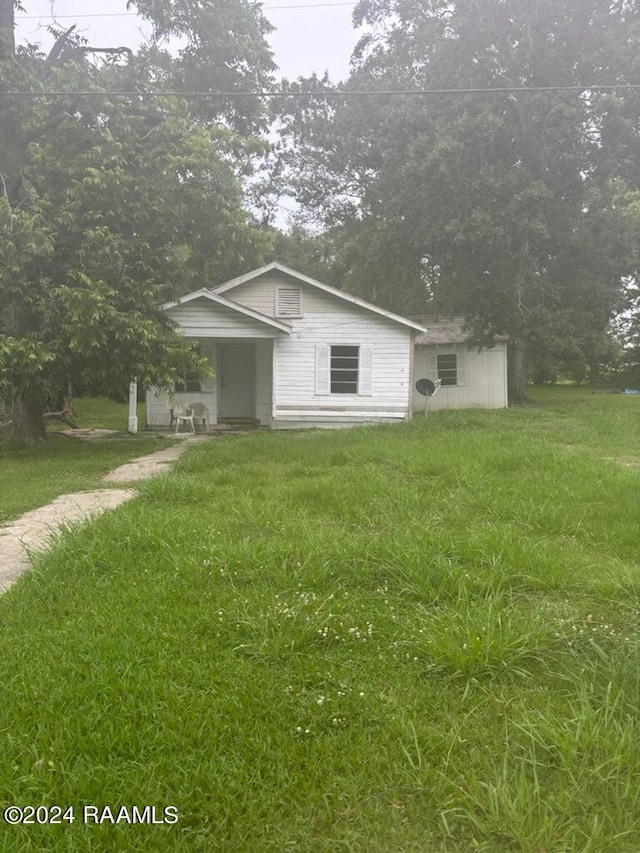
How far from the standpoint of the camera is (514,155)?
63.8 feet

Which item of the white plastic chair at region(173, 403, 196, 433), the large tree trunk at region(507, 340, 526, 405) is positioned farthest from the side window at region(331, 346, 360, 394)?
the large tree trunk at region(507, 340, 526, 405)

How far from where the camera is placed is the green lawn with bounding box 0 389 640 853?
1.82 meters

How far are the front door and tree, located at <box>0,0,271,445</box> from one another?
4715 mm

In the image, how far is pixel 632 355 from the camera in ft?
119

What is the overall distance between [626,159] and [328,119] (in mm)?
11220

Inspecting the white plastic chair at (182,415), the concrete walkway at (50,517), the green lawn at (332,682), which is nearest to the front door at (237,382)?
the white plastic chair at (182,415)

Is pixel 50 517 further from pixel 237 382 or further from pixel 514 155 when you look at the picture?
pixel 514 155

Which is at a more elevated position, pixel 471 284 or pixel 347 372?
pixel 471 284

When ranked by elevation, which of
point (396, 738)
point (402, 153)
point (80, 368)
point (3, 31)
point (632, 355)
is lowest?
point (396, 738)

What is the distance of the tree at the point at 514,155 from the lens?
1788 centimetres

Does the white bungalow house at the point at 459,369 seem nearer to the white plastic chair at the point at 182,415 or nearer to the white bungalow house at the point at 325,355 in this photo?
the white bungalow house at the point at 325,355

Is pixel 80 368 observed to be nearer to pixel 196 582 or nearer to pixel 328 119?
pixel 196 582

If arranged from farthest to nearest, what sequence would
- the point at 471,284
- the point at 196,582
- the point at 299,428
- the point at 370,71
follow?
the point at 370,71 < the point at 471,284 < the point at 299,428 < the point at 196,582

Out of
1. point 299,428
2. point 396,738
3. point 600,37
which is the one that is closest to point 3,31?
point 299,428
